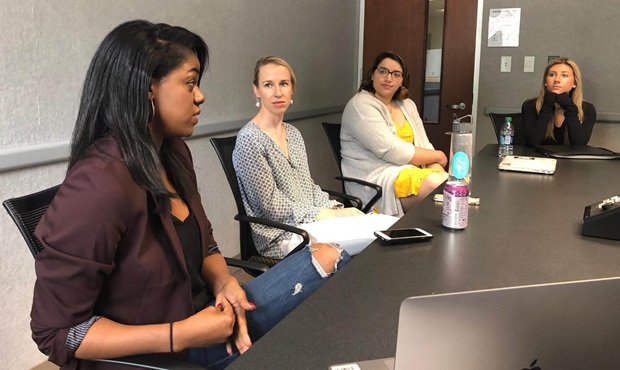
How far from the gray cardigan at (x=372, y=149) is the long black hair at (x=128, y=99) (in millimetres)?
1908

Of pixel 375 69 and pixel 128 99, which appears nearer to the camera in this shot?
pixel 128 99

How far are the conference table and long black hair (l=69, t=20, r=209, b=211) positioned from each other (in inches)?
16.9

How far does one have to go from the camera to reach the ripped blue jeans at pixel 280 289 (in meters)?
1.37

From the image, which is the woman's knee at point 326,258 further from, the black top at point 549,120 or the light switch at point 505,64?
the light switch at point 505,64

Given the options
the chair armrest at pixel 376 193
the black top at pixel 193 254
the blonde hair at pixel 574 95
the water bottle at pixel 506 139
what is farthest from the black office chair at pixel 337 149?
the black top at pixel 193 254

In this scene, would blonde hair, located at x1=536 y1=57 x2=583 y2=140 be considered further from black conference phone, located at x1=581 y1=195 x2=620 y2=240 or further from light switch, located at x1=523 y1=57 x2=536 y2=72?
black conference phone, located at x1=581 y1=195 x2=620 y2=240

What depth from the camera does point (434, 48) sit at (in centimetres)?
479

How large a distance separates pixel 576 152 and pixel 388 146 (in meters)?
0.94

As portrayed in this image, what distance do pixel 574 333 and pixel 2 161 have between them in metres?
1.86

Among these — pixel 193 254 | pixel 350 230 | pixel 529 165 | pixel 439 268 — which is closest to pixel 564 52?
pixel 529 165

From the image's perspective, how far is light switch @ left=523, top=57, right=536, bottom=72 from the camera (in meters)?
4.47

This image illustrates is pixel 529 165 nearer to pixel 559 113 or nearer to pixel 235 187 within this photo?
pixel 559 113

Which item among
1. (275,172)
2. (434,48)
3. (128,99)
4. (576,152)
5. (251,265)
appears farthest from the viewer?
(434,48)

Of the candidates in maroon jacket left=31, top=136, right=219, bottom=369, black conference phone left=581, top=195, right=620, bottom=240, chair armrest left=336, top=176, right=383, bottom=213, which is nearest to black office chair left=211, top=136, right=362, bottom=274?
chair armrest left=336, top=176, right=383, bottom=213
